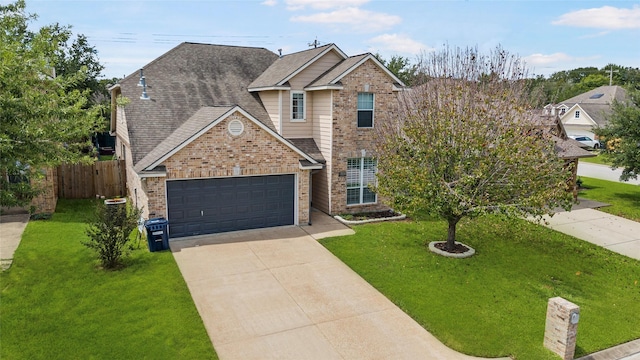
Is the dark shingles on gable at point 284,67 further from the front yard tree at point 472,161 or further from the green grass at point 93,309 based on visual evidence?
the green grass at point 93,309

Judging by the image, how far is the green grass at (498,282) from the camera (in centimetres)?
930

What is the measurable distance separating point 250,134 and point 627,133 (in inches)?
732

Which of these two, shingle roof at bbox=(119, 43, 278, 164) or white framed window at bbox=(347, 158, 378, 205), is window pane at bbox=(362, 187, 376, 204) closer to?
white framed window at bbox=(347, 158, 378, 205)

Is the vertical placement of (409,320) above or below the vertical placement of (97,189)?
below

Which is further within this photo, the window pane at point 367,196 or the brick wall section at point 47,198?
the window pane at point 367,196

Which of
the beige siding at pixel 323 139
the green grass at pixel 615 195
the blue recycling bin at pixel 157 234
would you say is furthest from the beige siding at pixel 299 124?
the green grass at pixel 615 195

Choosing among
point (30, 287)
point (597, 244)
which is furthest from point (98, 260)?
point (597, 244)

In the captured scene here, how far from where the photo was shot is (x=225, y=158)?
14703 millimetres

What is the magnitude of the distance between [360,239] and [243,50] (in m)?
12.5

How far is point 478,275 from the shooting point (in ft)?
40.3

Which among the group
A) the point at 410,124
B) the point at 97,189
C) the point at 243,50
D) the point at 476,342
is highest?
the point at 243,50

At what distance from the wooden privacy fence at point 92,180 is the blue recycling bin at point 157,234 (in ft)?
25.1

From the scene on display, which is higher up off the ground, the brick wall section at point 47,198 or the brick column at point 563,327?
the brick wall section at point 47,198

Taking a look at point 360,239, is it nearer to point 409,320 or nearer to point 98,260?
point 409,320
